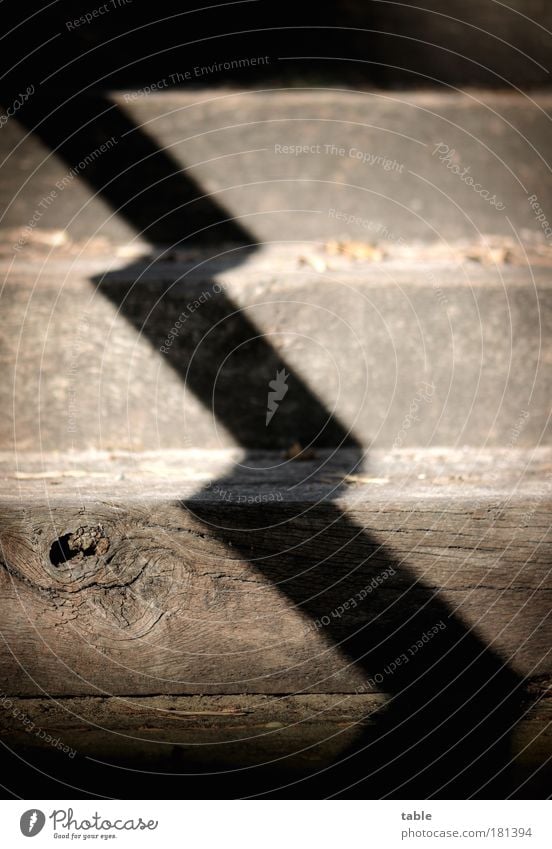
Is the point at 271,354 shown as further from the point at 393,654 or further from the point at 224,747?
the point at 224,747

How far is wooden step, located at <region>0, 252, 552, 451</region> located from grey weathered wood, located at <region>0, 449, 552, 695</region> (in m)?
0.63

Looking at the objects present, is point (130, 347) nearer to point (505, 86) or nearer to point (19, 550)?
point (19, 550)

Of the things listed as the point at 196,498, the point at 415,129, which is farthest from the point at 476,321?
the point at 196,498

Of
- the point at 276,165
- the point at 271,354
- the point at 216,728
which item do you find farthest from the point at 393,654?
the point at 276,165

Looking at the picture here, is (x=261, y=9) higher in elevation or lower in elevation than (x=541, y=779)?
higher

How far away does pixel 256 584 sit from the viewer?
1120 millimetres

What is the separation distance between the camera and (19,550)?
42.4 inches

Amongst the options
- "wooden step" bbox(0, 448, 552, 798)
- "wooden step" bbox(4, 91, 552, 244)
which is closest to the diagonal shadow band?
"wooden step" bbox(0, 448, 552, 798)

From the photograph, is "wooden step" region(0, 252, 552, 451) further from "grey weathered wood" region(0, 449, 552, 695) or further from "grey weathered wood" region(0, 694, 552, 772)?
"grey weathered wood" region(0, 694, 552, 772)

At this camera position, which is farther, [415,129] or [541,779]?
[415,129]

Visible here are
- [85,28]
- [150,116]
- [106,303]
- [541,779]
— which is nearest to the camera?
[541,779]

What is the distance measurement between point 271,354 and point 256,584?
2.98 feet

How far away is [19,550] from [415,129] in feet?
6.66

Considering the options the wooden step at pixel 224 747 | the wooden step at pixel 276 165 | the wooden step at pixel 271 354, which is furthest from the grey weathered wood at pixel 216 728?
the wooden step at pixel 276 165
